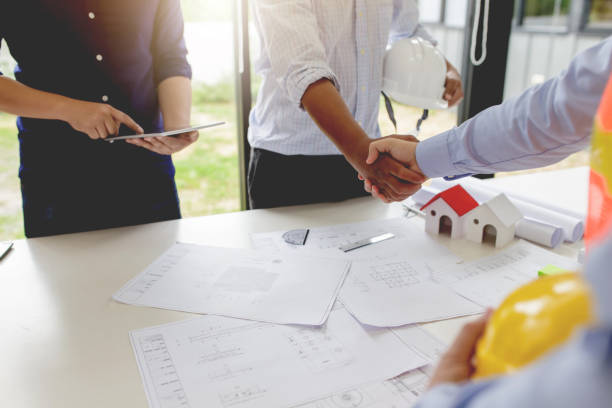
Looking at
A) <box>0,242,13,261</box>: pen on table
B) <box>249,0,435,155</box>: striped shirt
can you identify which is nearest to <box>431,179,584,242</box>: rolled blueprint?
<box>249,0,435,155</box>: striped shirt

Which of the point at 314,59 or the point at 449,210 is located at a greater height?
the point at 314,59

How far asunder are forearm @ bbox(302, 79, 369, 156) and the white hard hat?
0.88 feet

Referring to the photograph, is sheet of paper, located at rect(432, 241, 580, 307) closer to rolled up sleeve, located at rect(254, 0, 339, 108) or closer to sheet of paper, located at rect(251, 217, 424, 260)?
sheet of paper, located at rect(251, 217, 424, 260)

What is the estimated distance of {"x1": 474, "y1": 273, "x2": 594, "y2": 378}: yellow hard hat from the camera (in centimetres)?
30

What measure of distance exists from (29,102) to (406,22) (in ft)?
3.76

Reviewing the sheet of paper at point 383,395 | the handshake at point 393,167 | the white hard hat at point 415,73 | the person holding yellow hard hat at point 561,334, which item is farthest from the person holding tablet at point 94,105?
the person holding yellow hard hat at point 561,334

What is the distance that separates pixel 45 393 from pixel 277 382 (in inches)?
13.2

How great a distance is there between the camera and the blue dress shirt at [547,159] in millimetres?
250

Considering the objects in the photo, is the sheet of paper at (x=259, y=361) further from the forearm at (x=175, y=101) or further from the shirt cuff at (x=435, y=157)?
the forearm at (x=175, y=101)

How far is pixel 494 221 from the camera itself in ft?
3.88

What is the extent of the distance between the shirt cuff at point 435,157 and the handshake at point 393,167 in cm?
3

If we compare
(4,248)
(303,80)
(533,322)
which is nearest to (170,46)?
(303,80)

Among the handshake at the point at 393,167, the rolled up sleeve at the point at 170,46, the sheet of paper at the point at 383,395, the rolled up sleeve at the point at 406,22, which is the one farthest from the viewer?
the rolled up sleeve at the point at 406,22

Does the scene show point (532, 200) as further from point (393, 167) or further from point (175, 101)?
point (175, 101)
